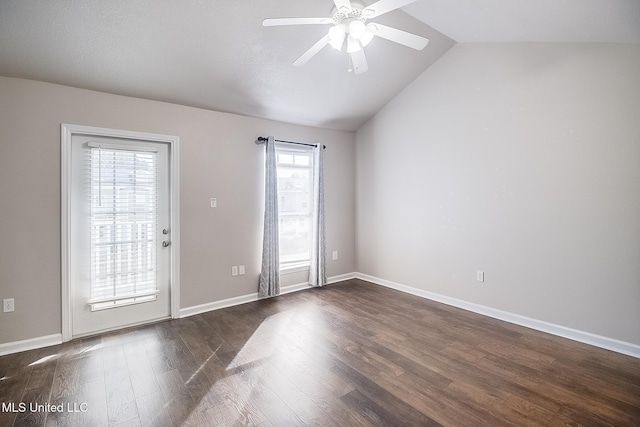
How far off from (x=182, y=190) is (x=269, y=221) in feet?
3.78

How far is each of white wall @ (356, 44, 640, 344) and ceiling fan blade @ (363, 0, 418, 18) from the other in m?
2.17

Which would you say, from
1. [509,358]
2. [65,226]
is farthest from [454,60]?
[65,226]

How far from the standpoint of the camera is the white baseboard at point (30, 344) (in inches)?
105

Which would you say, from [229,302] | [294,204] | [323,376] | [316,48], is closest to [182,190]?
[229,302]

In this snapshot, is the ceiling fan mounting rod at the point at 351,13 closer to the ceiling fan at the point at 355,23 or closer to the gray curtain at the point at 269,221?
the ceiling fan at the point at 355,23

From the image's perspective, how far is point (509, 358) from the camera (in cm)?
254

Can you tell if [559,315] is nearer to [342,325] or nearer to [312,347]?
[342,325]

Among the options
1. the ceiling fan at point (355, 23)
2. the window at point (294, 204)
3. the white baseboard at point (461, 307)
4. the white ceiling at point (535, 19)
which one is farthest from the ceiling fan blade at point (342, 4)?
the white baseboard at point (461, 307)

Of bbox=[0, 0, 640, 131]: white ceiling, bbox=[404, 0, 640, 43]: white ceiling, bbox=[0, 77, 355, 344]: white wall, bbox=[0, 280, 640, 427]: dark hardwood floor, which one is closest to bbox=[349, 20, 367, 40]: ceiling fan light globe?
bbox=[0, 0, 640, 131]: white ceiling

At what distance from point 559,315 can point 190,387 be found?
3.39 m

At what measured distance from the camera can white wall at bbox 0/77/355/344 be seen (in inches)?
106

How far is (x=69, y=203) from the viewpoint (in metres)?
2.90

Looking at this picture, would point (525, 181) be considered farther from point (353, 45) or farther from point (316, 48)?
point (316, 48)

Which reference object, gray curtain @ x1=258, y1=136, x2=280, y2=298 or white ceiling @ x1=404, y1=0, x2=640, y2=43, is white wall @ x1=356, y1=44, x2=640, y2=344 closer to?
white ceiling @ x1=404, y1=0, x2=640, y2=43
